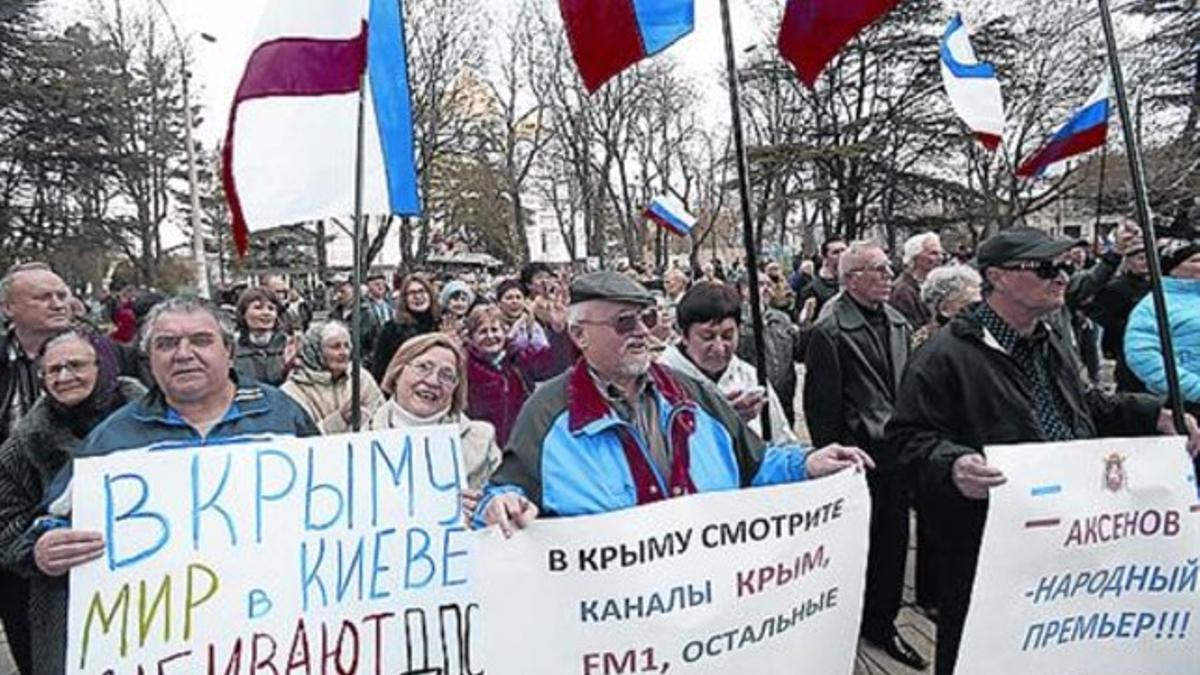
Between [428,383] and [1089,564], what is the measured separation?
218 cm

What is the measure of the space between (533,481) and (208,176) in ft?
154

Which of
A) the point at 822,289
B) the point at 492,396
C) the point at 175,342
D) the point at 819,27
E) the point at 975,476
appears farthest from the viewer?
the point at 822,289

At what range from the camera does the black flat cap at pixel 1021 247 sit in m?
2.85

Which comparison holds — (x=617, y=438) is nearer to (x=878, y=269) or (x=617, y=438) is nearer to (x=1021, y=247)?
(x=1021, y=247)

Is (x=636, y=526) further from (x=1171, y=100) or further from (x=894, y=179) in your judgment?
(x=894, y=179)

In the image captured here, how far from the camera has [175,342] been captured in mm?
2811

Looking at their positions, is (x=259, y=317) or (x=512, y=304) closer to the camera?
(x=259, y=317)

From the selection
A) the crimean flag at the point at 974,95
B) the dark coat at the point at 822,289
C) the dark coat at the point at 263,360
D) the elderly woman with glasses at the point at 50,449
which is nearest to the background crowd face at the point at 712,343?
the elderly woman with glasses at the point at 50,449

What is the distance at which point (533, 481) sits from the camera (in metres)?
2.47

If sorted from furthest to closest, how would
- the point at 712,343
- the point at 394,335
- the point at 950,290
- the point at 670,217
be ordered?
the point at 670,217 → the point at 394,335 → the point at 950,290 → the point at 712,343

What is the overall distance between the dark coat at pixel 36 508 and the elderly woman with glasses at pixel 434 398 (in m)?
1.02

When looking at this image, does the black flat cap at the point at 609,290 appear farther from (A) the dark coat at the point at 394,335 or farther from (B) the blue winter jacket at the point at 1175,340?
(A) the dark coat at the point at 394,335

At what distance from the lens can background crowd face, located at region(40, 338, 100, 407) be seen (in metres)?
3.26

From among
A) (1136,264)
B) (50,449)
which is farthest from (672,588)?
(1136,264)
